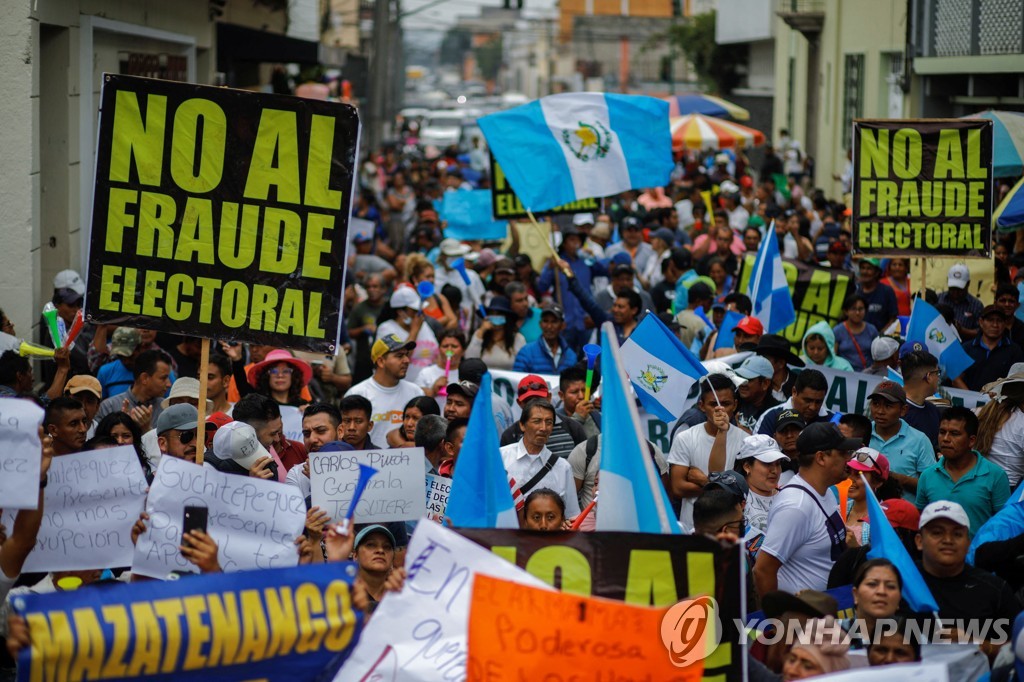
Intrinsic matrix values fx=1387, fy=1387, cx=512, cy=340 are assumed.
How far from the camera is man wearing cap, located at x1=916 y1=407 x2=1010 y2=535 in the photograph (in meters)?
7.24

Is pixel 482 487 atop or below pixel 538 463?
atop

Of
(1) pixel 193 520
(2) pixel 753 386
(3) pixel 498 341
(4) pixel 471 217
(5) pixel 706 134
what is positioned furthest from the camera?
(5) pixel 706 134

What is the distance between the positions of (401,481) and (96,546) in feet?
5.14

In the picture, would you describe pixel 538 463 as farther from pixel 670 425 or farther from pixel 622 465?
pixel 622 465

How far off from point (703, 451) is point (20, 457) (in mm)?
3954

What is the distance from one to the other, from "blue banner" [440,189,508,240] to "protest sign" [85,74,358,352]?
10.5 m

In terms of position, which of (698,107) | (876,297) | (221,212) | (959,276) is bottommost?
(876,297)

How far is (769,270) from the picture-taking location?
35.7 ft

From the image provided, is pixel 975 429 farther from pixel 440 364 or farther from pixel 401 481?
pixel 440 364

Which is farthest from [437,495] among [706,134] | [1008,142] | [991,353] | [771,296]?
[706,134]

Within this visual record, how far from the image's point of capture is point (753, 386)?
879 centimetres

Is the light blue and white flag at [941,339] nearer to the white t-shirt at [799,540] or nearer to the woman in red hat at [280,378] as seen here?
the white t-shirt at [799,540]

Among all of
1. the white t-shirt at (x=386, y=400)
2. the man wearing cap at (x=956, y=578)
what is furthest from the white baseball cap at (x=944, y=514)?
the white t-shirt at (x=386, y=400)

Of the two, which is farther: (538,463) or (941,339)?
(941,339)
